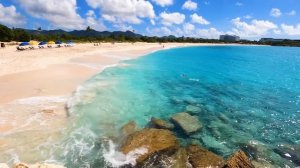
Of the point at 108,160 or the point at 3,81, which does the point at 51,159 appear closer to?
the point at 108,160

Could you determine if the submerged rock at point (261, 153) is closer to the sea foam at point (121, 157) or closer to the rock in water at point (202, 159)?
the rock in water at point (202, 159)

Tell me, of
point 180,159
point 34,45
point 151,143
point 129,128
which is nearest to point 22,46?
point 34,45

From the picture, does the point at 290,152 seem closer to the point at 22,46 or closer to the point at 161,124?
the point at 161,124

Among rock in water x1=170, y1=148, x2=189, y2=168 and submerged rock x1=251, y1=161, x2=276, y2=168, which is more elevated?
rock in water x1=170, y1=148, x2=189, y2=168

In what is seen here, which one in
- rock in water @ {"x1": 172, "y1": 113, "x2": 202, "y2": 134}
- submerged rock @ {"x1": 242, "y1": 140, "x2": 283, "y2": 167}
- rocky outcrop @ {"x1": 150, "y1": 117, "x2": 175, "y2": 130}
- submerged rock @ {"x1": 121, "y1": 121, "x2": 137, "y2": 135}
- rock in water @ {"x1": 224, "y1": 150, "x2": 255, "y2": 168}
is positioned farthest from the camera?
rocky outcrop @ {"x1": 150, "y1": 117, "x2": 175, "y2": 130}

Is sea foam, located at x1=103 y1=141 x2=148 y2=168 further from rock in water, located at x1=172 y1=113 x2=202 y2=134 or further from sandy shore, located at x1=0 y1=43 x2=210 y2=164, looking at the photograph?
rock in water, located at x1=172 y1=113 x2=202 y2=134

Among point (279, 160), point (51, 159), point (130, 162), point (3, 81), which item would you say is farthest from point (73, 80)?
point (279, 160)

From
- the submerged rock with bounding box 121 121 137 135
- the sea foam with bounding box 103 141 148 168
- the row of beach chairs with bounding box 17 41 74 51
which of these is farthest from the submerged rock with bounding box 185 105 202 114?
the row of beach chairs with bounding box 17 41 74 51
